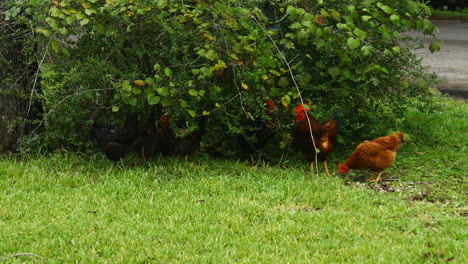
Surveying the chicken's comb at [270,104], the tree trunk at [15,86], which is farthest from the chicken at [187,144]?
the tree trunk at [15,86]

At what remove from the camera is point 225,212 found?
4.37 metres

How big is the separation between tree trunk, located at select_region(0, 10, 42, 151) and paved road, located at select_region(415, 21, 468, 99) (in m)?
4.90

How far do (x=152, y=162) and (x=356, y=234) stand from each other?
2366 millimetres

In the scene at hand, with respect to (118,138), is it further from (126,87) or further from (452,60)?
(452,60)

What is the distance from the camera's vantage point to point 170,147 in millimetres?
5848

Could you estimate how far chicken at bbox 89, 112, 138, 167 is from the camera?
5.47 meters

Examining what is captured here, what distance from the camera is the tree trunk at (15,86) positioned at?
18.8 ft

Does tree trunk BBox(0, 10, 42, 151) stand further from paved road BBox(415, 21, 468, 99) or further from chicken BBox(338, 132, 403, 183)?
paved road BBox(415, 21, 468, 99)

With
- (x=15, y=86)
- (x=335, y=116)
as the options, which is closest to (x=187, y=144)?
(x=335, y=116)

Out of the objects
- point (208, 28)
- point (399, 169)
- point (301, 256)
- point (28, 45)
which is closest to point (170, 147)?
point (208, 28)

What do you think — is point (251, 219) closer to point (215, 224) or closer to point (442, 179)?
point (215, 224)

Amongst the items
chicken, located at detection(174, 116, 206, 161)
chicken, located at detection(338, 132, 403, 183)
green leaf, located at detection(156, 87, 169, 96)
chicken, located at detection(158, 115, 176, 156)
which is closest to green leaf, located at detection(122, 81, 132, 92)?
green leaf, located at detection(156, 87, 169, 96)

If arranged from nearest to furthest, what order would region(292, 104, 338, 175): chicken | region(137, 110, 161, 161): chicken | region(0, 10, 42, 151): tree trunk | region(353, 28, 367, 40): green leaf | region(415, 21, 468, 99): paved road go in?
region(353, 28, 367, 40): green leaf < region(292, 104, 338, 175): chicken < region(137, 110, 161, 161): chicken < region(0, 10, 42, 151): tree trunk < region(415, 21, 468, 99): paved road

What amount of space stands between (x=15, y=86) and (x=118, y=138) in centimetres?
119
